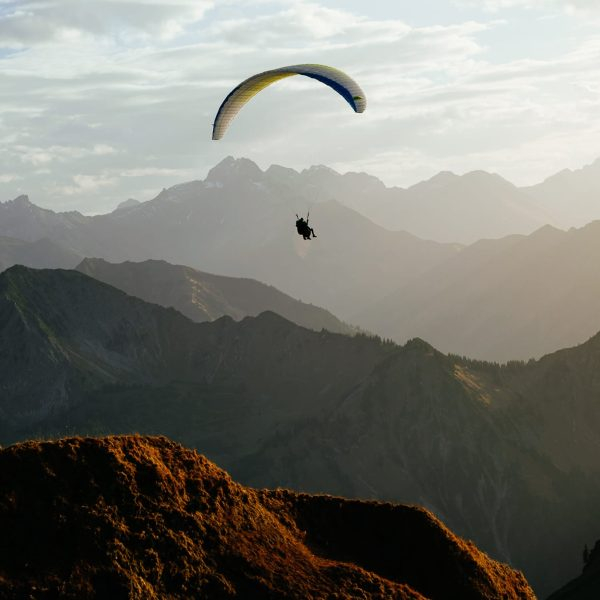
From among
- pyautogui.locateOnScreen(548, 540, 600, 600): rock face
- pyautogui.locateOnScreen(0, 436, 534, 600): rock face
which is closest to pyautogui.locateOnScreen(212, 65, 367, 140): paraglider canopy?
pyautogui.locateOnScreen(0, 436, 534, 600): rock face

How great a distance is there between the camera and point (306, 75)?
180ft

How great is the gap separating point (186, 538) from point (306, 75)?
28914mm

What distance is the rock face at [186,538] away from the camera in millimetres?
32188

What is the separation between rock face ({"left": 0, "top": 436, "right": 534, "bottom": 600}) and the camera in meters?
32.2

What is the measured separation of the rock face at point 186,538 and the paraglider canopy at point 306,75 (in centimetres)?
2254

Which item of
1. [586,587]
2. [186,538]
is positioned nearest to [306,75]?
[186,538]

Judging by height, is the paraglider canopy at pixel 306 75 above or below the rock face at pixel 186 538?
above

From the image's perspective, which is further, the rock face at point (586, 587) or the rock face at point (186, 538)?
the rock face at point (586, 587)

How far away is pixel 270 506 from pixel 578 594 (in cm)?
4910

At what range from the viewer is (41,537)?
32.4 m

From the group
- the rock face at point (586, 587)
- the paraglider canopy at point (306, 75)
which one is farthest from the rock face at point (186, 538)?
the rock face at point (586, 587)

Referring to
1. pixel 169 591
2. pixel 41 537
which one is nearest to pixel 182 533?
pixel 169 591

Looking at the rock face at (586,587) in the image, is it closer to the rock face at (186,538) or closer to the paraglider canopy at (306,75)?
the rock face at (186,538)

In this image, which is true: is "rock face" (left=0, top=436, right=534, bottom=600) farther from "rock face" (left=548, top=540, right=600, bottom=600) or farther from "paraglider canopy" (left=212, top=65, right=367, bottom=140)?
"rock face" (left=548, top=540, right=600, bottom=600)
